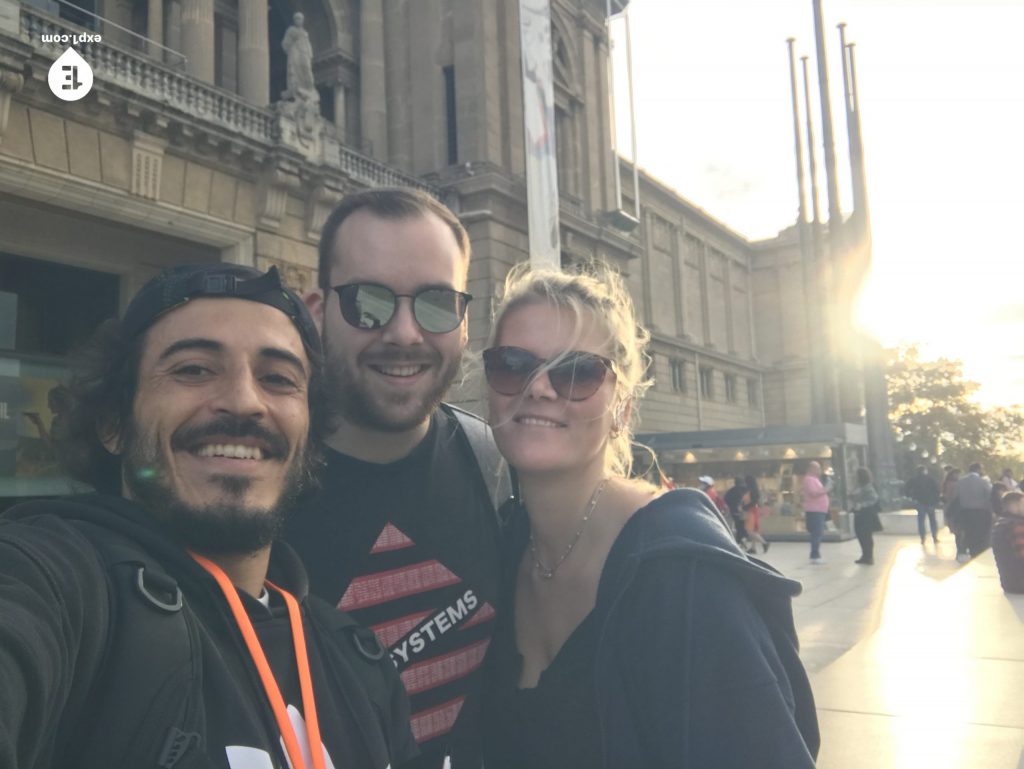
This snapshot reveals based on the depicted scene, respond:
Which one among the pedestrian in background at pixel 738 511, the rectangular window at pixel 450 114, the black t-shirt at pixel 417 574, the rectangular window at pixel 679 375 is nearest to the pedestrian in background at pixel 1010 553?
the pedestrian in background at pixel 738 511

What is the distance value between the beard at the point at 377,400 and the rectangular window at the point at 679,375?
38905 mm

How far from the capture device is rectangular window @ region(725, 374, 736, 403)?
48156 mm

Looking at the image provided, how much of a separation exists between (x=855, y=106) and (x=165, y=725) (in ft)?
101

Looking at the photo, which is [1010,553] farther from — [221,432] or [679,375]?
[679,375]

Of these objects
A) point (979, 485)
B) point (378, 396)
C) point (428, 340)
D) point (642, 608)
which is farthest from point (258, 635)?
point (979, 485)

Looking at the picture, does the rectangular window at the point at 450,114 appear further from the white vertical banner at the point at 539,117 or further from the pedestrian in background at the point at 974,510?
the pedestrian in background at the point at 974,510

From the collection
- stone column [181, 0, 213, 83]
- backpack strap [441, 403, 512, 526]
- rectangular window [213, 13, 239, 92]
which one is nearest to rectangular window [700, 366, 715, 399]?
rectangular window [213, 13, 239, 92]

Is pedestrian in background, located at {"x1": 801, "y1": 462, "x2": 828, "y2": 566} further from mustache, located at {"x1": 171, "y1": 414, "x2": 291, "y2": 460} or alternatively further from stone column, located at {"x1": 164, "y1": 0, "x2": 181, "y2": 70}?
stone column, located at {"x1": 164, "y1": 0, "x2": 181, "y2": 70}

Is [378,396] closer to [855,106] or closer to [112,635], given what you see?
[112,635]

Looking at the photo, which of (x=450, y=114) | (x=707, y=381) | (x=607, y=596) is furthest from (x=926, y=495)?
(x=707, y=381)

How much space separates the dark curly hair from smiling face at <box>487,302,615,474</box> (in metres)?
0.63

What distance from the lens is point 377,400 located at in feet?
8.11

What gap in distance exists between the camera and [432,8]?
2147 centimetres

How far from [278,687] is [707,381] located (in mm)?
44979
